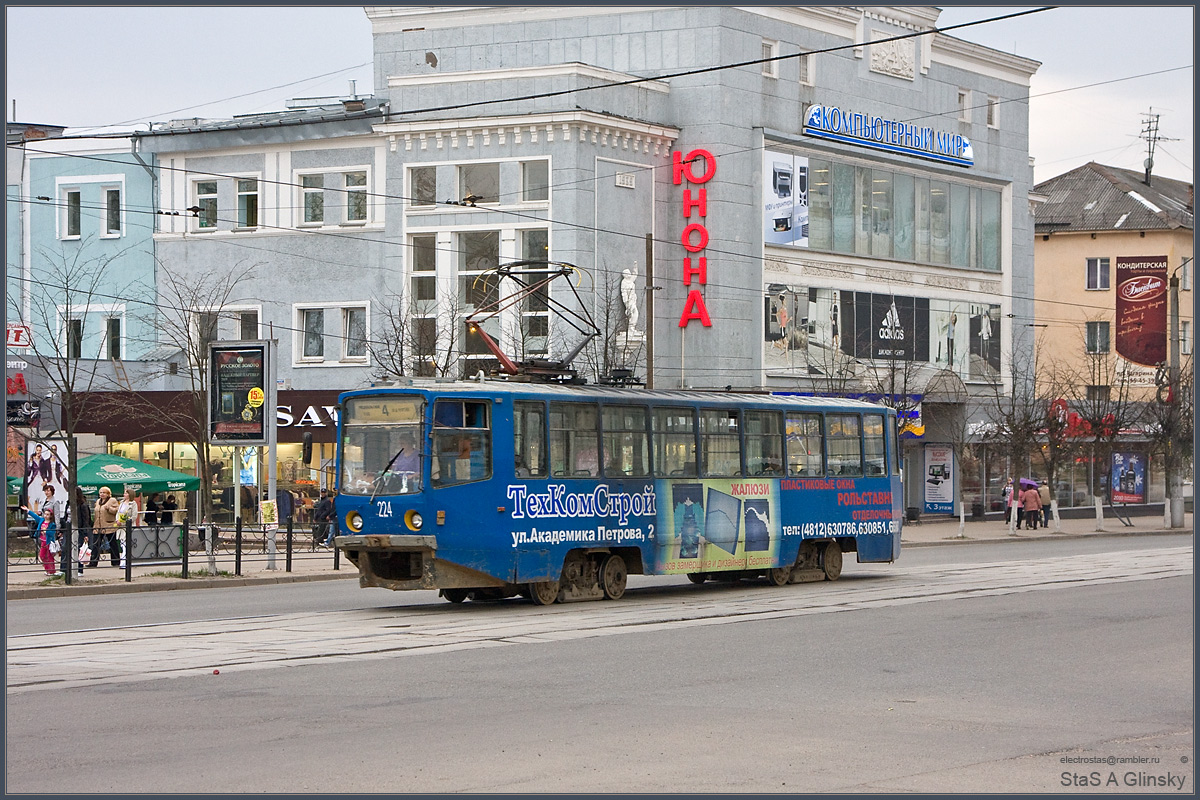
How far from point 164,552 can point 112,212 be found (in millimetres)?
26009

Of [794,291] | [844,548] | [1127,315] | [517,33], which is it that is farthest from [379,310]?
[1127,315]

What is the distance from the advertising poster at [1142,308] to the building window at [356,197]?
40.5m

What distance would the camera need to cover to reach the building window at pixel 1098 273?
7688 centimetres

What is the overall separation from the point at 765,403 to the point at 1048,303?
2293 inches

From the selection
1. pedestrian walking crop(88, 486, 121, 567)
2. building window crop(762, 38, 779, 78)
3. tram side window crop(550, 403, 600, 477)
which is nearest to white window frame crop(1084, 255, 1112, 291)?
building window crop(762, 38, 779, 78)

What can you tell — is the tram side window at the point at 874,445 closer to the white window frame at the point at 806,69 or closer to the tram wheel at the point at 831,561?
the tram wheel at the point at 831,561

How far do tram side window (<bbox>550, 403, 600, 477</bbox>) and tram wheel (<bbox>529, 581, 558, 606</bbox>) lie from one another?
5.01 feet

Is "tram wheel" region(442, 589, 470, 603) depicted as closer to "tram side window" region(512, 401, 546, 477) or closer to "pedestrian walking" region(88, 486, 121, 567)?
"tram side window" region(512, 401, 546, 477)

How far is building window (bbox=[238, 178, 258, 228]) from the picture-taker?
165 ft

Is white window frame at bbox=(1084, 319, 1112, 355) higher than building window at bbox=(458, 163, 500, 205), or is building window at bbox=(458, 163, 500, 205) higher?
building window at bbox=(458, 163, 500, 205)

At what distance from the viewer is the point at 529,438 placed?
69.2 ft

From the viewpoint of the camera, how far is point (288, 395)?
48.5 m

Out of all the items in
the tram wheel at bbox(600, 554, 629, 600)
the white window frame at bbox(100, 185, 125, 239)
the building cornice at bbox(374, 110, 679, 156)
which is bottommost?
the tram wheel at bbox(600, 554, 629, 600)

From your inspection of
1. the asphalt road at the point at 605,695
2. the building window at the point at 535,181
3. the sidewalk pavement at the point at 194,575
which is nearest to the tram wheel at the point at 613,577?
the asphalt road at the point at 605,695
